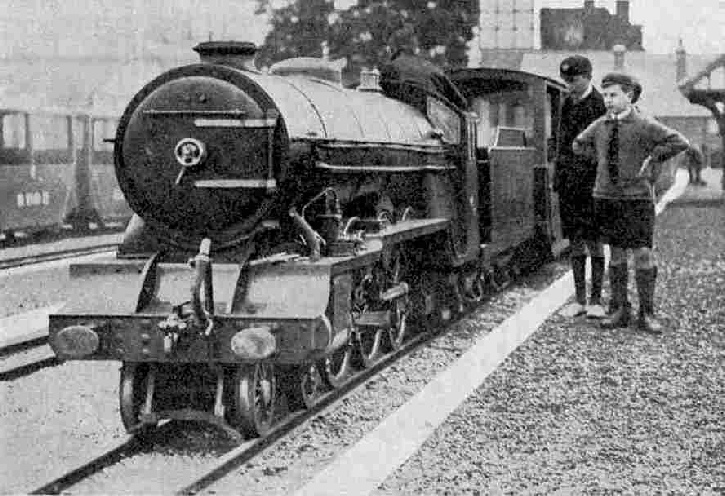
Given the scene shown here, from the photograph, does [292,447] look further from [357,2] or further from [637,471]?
[357,2]

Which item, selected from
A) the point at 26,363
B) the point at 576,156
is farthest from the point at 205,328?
the point at 576,156

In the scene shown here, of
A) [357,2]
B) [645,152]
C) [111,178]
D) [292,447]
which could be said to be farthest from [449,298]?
[357,2]

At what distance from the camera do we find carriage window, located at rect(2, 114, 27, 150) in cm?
1655

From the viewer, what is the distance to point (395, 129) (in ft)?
25.5

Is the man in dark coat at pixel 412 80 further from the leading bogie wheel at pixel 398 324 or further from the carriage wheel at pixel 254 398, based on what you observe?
the carriage wheel at pixel 254 398

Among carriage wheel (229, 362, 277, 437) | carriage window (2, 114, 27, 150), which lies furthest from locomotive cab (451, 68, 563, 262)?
carriage window (2, 114, 27, 150)

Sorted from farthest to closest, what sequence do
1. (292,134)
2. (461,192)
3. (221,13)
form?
(221,13) < (461,192) < (292,134)

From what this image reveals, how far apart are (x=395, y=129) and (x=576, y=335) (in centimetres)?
224

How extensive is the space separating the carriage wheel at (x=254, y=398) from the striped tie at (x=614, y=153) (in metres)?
3.75

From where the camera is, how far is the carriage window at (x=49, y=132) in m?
17.8

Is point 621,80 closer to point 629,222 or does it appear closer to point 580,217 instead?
point 629,222

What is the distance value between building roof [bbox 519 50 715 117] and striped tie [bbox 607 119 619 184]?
156 ft

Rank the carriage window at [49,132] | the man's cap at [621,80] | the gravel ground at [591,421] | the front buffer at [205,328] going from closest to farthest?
the gravel ground at [591,421], the front buffer at [205,328], the man's cap at [621,80], the carriage window at [49,132]

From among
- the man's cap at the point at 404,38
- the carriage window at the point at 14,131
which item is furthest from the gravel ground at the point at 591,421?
the man's cap at the point at 404,38
